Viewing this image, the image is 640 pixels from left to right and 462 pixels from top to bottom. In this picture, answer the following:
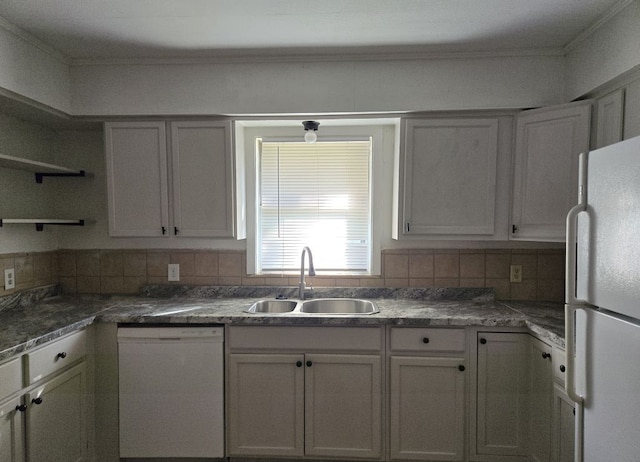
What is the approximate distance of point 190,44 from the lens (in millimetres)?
1965

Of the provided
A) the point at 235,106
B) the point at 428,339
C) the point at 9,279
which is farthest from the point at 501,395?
the point at 9,279

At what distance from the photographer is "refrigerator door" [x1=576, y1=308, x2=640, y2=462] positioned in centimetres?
102

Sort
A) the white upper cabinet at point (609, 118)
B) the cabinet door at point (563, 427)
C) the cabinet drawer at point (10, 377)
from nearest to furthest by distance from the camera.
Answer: the cabinet drawer at point (10, 377) → the cabinet door at point (563, 427) → the white upper cabinet at point (609, 118)

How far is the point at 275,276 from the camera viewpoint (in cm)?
246

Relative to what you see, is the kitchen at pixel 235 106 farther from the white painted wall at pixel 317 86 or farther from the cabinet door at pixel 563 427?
the cabinet door at pixel 563 427

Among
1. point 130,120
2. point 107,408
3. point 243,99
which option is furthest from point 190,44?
point 107,408

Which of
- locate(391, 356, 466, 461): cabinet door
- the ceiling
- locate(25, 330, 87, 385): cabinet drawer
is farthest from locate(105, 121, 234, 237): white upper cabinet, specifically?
locate(391, 356, 466, 461): cabinet door

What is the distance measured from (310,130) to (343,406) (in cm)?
168

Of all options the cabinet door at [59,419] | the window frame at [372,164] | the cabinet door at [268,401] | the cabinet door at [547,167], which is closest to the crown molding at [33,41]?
the window frame at [372,164]

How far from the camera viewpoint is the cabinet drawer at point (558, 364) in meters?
1.57

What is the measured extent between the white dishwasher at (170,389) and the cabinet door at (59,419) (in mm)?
197

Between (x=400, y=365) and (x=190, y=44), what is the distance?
85.1 inches

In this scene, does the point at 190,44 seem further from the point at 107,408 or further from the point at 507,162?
the point at 107,408

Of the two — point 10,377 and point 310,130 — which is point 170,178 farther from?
point 10,377
